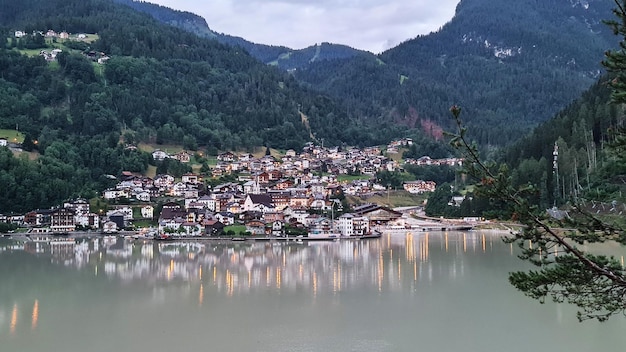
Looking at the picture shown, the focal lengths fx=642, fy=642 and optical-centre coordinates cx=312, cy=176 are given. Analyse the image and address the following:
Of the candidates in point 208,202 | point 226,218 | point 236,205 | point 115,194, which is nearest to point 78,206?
point 115,194

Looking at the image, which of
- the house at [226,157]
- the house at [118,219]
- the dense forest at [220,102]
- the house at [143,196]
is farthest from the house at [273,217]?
the house at [226,157]

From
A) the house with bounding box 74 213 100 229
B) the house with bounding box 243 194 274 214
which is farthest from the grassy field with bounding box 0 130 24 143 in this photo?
the house with bounding box 243 194 274 214

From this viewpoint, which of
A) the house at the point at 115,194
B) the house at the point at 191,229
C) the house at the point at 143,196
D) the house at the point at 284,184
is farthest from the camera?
the house at the point at 284,184

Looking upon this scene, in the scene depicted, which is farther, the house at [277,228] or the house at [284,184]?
the house at [284,184]

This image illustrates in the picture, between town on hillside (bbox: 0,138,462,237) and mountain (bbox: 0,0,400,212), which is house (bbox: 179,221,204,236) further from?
mountain (bbox: 0,0,400,212)

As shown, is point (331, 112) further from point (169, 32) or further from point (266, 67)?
point (169, 32)

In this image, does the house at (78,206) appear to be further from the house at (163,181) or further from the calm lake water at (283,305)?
the calm lake water at (283,305)

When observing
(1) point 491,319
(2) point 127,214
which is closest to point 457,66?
(2) point 127,214
